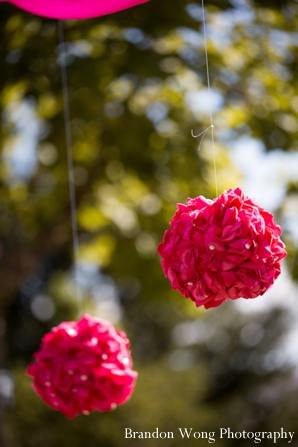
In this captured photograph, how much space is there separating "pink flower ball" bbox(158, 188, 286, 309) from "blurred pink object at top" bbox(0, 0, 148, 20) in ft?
2.64

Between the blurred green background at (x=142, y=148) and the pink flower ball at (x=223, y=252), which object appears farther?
the blurred green background at (x=142, y=148)

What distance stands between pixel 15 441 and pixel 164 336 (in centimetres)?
180

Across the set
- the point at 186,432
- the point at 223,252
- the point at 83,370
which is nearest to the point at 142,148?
the point at 83,370

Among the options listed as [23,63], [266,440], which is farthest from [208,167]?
[266,440]

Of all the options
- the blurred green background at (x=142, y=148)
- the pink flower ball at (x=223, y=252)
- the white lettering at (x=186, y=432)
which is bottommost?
the white lettering at (x=186, y=432)

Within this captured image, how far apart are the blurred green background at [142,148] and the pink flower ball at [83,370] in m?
1.42

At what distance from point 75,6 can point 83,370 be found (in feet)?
3.78

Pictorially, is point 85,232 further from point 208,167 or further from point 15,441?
point 15,441

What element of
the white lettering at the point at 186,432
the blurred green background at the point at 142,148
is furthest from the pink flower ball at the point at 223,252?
the white lettering at the point at 186,432

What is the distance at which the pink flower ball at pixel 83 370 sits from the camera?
1.72 meters

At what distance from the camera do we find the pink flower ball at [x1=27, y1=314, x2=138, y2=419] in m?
1.72

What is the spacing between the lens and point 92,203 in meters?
4.03

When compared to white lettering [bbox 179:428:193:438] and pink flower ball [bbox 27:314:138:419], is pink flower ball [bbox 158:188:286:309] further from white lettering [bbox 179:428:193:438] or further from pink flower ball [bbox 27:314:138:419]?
white lettering [bbox 179:428:193:438]

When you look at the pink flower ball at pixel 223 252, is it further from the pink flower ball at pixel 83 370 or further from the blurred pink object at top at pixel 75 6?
the blurred pink object at top at pixel 75 6
